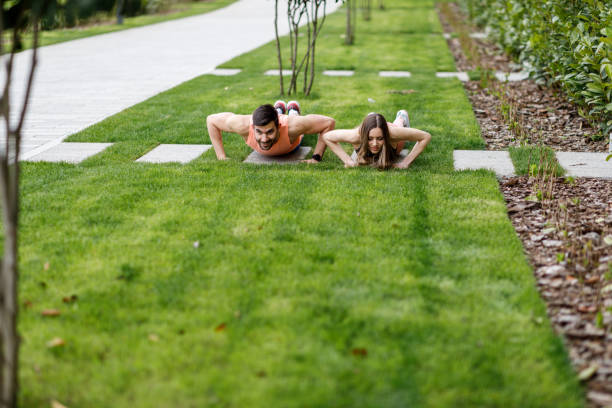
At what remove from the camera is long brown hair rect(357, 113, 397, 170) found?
505 centimetres

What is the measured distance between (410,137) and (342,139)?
0.62 m

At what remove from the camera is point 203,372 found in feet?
8.29

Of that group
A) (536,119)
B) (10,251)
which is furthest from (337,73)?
(10,251)

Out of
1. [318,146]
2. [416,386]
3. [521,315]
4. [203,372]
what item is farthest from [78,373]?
[318,146]

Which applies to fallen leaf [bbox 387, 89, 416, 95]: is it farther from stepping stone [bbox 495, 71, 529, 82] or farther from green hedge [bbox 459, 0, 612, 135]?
green hedge [bbox 459, 0, 612, 135]

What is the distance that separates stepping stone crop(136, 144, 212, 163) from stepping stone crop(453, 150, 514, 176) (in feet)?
8.12

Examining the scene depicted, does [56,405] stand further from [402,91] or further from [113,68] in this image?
[113,68]

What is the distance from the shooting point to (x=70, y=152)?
19.2ft

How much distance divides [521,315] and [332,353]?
1.01 metres

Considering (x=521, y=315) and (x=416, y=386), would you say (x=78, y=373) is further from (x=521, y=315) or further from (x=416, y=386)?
(x=521, y=315)

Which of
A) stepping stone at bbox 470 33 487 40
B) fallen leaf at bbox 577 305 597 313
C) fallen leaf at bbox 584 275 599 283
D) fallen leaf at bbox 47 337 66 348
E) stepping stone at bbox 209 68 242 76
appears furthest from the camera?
stepping stone at bbox 470 33 487 40

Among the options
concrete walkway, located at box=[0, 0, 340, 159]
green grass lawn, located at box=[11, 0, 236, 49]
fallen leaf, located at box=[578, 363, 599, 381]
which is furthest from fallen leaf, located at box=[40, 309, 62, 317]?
green grass lawn, located at box=[11, 0, 236, 49]

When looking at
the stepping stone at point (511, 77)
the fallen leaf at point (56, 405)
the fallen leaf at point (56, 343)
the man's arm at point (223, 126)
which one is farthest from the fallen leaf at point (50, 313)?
the stepping stone at point (511, 77)

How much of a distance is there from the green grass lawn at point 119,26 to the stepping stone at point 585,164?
816cm
